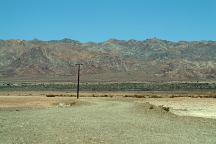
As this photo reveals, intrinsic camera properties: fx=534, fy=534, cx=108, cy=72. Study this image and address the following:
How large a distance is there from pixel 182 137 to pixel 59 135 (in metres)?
5.22

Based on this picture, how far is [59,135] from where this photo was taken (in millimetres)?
22031

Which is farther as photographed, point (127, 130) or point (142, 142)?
point (127, 130)

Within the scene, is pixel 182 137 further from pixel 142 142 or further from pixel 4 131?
pixel 4 131

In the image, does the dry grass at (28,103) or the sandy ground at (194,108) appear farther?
the dry grass at (28,103)

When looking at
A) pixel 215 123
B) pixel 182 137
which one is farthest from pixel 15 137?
pixel 215 123

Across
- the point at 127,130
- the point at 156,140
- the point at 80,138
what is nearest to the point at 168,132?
the point at 127,130

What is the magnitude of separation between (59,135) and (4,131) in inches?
112

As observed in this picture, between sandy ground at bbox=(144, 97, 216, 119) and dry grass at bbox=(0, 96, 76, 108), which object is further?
dry grass at bbox=(0, 96, 76, 108)

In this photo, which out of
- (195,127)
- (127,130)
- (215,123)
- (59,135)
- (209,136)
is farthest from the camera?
(215,123)

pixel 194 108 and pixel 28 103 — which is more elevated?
pixel 28 103

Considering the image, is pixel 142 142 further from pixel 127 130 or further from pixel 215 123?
pixel 215 123

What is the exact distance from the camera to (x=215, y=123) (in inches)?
1233

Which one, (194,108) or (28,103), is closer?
(194,108)

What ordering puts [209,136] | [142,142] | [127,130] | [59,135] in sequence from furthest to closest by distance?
[127,130] < [209,136] < [59,135] < [142,142]
